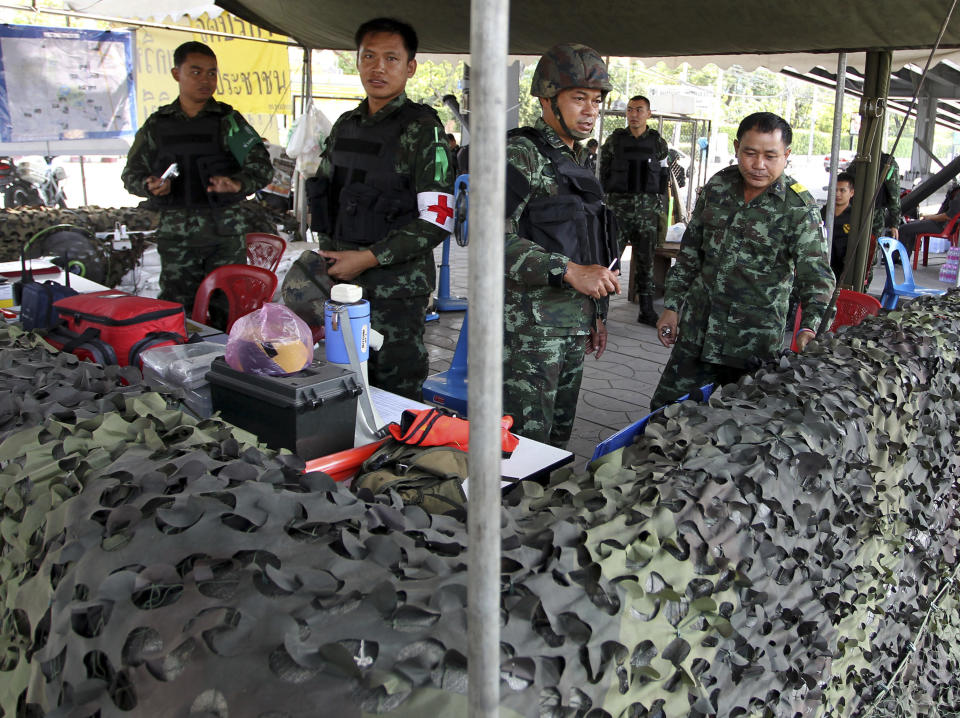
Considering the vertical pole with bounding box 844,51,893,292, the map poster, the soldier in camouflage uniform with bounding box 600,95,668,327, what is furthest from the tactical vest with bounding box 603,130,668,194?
Answer: the map poster

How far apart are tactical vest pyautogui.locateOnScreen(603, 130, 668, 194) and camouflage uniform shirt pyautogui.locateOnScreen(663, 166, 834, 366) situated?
3.70m

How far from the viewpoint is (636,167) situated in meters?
6.54

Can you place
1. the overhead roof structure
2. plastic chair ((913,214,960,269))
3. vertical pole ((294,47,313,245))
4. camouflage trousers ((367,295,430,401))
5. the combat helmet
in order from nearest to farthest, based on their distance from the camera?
the combat helmet
camouflage trousers ((367,295,430,401))
vertical pole ((294,47,313,245))
the overhead roof structure
plastic chair ((913,214,960,269))

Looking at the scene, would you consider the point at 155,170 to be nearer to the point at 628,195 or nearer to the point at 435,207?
the point at 435,207

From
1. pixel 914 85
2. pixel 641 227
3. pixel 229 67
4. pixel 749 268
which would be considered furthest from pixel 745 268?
pixel 914 85

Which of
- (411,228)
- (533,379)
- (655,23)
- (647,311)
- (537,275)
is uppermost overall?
(655,23)

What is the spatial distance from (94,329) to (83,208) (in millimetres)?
4756

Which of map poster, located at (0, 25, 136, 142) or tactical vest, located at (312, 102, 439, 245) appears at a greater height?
map poster, located at (0, 25, 136, 142)

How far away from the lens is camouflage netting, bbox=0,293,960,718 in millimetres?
857

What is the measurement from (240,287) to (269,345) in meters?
1.95

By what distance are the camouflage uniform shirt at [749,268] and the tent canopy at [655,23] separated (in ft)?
4.50

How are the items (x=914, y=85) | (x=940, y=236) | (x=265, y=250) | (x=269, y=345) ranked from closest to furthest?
(x=269, y=345) < (x=265, y=250) < (x=940, y=236) < (x=914, y=85)

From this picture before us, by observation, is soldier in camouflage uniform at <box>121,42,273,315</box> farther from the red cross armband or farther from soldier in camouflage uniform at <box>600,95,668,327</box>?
soldier in camouflage uniform at <box>600,95,668,327</box>

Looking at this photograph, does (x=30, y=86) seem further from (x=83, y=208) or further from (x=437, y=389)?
(x=437, y=389)
